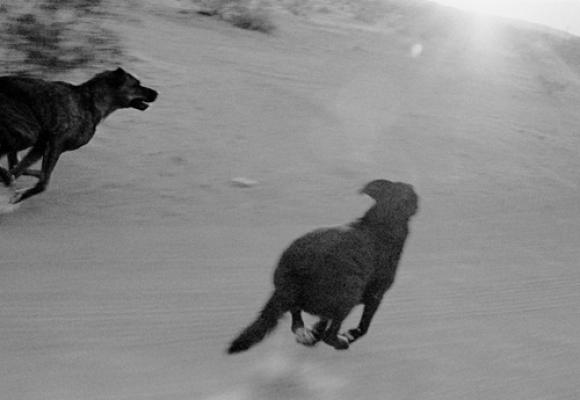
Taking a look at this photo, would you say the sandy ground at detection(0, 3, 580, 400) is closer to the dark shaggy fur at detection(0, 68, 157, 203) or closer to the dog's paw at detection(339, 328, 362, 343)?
the dog's paw at detection(339, 328, 362, 343)

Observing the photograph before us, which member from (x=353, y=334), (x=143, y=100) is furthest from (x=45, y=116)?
(x=353, y=334)

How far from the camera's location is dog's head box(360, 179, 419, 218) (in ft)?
14.8

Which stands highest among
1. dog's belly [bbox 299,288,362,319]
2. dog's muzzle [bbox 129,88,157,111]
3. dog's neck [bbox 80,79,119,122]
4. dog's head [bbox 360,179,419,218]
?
dog's head [bbox 360,179,419,218]

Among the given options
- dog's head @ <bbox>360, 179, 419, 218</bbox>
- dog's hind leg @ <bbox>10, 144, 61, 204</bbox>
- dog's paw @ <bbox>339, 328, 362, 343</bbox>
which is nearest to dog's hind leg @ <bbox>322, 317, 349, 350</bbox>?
dog's paw @ <bbox>339, 328, 362, 343</bbox>

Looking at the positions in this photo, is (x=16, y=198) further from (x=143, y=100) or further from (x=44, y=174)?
(x=143, y=100)

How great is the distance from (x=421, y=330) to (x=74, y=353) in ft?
7.21

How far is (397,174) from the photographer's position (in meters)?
9.26

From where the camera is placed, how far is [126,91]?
675 cm

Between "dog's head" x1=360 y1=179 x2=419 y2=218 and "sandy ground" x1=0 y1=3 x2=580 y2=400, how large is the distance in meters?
0.82

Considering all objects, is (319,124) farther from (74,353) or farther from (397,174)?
(74,353)

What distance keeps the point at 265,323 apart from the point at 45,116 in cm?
294

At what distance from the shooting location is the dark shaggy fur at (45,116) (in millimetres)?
5766

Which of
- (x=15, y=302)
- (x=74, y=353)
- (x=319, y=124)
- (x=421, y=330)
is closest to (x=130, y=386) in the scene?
(x=74, y=353)

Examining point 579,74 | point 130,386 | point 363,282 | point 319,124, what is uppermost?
point 363,282
